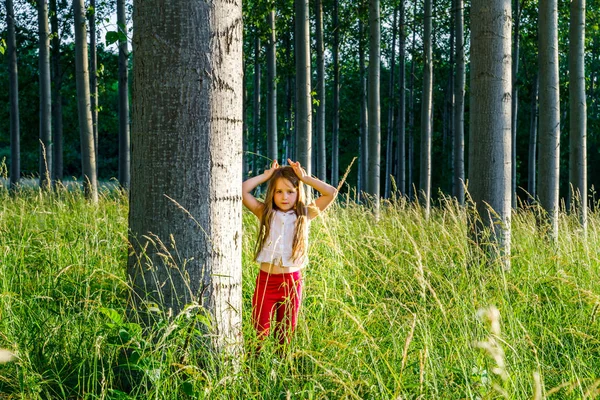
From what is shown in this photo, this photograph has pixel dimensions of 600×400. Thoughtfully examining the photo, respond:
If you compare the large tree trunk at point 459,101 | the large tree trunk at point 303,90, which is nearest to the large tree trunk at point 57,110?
the large tree trunk at point 303,90

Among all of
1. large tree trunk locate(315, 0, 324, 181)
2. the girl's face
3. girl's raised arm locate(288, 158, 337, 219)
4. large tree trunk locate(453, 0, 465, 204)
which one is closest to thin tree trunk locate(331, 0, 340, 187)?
large tree trunk locate(315, 0, 324, 181)

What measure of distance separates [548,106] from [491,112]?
117 inches

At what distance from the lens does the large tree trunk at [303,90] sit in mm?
9336

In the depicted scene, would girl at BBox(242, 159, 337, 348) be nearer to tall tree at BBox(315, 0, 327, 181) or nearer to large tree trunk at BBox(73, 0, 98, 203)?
large tree trunk at BBox(73, 0, 98, 203)

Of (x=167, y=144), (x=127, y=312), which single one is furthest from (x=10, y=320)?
(x=167, y=144)

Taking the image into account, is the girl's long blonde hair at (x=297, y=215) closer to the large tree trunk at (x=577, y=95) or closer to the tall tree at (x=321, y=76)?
the large tree trunk at (x=577, y=95)

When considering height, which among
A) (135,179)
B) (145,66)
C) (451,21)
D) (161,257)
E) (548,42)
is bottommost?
(161,257)

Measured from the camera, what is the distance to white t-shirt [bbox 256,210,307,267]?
3765mm

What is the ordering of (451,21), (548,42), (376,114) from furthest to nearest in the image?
1. (451,21)
2. (376,114)
3. (548,42)

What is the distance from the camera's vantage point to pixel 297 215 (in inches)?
154

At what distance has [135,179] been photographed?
300 cm

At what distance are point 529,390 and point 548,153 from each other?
577 cm

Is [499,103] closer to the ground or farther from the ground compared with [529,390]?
farther from the ground

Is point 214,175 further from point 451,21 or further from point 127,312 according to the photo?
point 451,21
